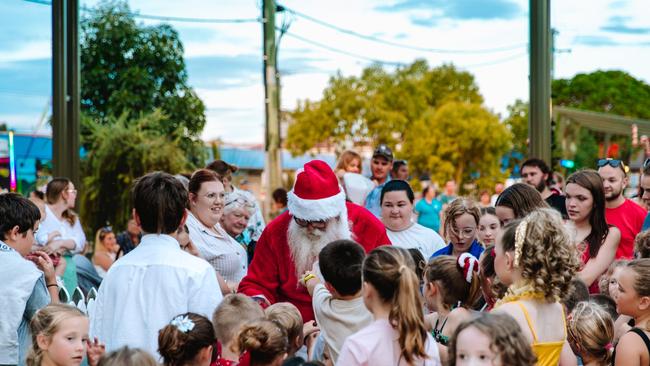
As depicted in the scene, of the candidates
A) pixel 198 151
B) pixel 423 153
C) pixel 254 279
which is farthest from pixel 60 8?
pixel 423 153

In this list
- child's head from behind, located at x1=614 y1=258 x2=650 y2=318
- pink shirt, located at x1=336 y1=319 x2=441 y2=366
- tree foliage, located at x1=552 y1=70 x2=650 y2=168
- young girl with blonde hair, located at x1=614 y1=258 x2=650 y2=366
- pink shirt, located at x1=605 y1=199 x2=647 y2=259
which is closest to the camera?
pink shirt, located at x1=336 y1=319 x2=441 y2=366

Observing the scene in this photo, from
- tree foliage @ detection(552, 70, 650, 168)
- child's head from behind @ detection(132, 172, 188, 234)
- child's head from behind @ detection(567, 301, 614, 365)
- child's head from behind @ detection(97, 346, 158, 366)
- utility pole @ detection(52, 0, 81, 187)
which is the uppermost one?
tree foliage @ detection(552, 70, 650, 168)

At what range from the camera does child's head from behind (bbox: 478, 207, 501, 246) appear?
632 centimetres

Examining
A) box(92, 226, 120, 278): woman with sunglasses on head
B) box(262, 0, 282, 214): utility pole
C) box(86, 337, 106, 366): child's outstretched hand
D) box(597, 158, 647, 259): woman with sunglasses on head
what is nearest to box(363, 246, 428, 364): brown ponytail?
box(86, 337, 106, 366): child's outstretched hand

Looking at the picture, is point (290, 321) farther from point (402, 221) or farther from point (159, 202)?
point (402, 221)

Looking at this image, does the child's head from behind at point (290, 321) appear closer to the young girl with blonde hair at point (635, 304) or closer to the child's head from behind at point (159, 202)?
the child's head from behind at point (159, 202)

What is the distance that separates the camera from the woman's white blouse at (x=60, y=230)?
9375 millimetres

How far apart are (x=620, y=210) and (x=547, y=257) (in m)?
3.36

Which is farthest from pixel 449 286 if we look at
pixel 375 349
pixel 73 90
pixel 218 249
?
pixel 73 90

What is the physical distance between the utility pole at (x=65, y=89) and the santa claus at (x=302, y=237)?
17.2 feet

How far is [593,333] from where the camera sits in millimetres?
4715

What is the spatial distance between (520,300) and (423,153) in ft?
149

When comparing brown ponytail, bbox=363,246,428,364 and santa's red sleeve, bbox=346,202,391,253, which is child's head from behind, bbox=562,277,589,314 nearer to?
santa's red sleeve, bbox=346,202,391,253

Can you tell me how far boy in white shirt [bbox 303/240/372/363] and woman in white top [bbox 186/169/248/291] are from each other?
176 centimetres
